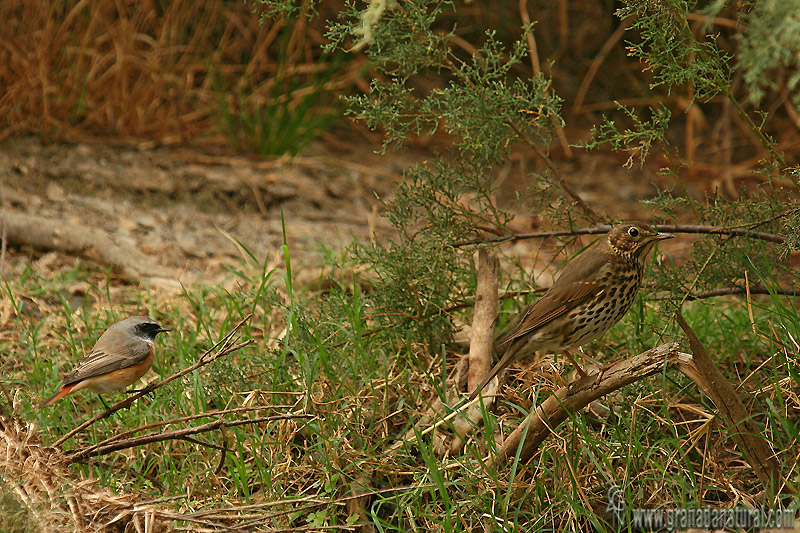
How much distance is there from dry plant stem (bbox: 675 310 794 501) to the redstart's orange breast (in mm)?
2261

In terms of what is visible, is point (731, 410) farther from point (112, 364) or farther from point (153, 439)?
point (112, 364)

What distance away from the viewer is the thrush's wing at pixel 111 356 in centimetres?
371

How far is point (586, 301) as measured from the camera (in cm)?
378

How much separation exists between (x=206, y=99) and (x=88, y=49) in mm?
1125

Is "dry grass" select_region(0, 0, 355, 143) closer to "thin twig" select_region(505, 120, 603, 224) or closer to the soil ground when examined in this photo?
the soil ground

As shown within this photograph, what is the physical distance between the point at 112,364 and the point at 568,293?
1.99m

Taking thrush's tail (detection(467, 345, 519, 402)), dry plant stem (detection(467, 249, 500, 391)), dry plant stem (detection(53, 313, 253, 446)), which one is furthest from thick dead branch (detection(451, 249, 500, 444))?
dry plant stem (detection(53, 313, 253, 446))

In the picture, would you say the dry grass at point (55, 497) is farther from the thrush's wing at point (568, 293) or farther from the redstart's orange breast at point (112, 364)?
the thrush's wing at point (568, 293)

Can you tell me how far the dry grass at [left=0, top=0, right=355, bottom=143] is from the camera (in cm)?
746

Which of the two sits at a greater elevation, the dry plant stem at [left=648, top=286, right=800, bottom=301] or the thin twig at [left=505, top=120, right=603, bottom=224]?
the thin twig at [left=505, top=120, right=603, bottom=224]

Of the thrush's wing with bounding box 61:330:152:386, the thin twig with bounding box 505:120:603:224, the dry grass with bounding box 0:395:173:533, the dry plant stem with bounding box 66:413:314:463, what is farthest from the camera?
the thin twig with bounding box 505:120:603:224

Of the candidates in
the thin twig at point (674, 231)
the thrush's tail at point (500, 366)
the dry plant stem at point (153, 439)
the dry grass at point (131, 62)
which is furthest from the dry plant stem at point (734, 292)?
the dry grass at point (131, 62)

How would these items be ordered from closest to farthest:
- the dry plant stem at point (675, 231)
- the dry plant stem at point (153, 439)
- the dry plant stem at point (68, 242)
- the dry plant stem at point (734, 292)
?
the dry plant stem at point (153, 439) < the dry plant stem at point (675, 231) < the dry plant stem at point (734, 292) < the dry plant stem at point (68, 242)

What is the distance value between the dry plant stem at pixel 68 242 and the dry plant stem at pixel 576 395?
10.5 feet
